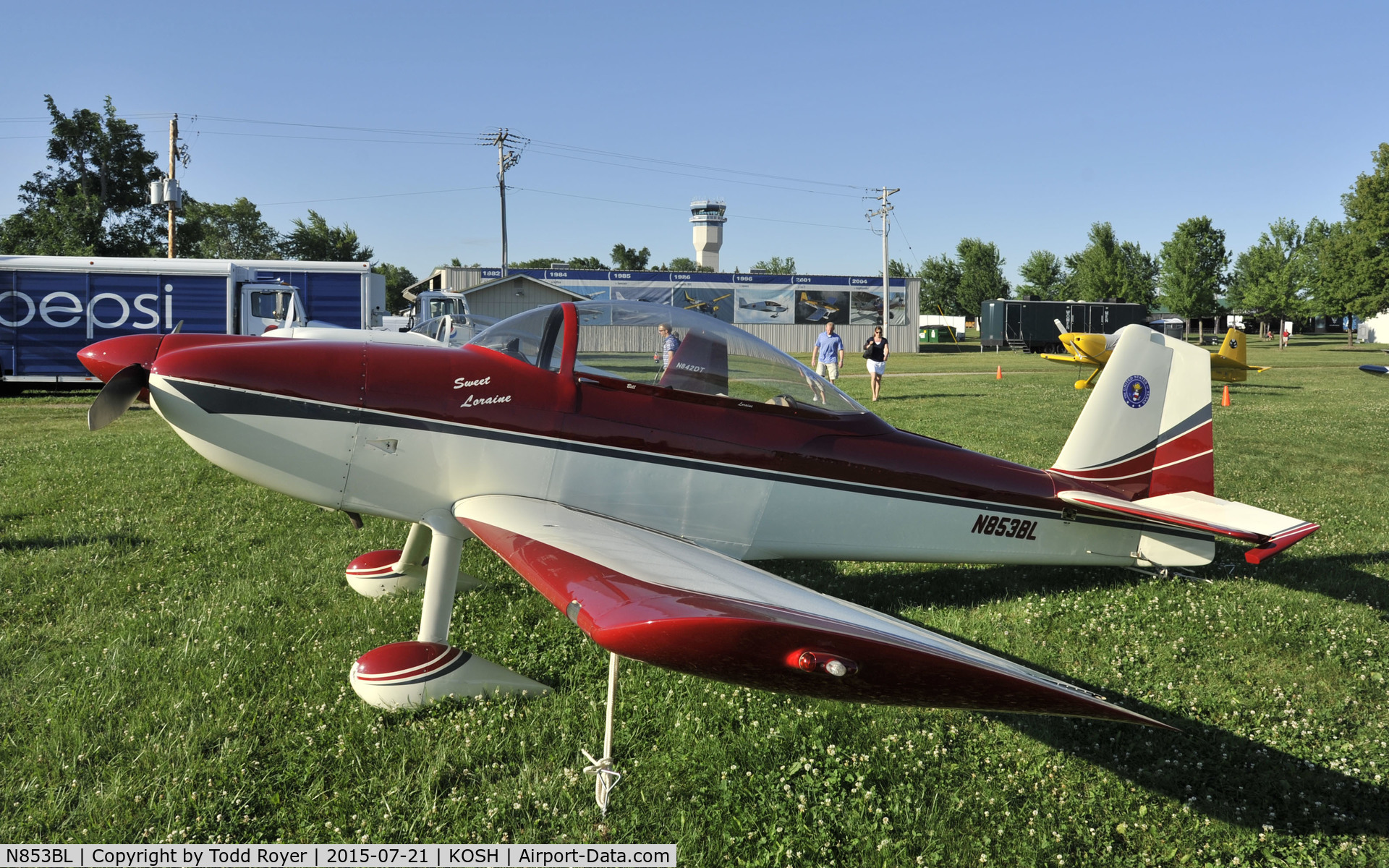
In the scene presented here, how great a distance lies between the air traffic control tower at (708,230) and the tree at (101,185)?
6139 cm

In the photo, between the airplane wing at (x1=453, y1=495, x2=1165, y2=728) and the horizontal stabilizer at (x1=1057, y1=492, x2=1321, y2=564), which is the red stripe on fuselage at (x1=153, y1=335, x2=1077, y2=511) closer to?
the airplane wing at (x1=453, y1=495, x2=1165, y2=728)

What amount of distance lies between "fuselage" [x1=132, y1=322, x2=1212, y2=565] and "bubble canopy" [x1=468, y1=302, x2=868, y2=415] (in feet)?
0.22

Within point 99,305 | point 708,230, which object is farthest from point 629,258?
point 99,305

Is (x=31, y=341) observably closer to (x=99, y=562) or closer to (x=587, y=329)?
(x=99, y=562)

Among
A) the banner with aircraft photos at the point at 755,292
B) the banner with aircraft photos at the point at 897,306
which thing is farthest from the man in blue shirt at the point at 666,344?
the banner with aircraft photos at the point at 897,306

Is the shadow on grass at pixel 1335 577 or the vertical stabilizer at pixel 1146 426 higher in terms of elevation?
the vertical stabilizer at pixel 1146 426

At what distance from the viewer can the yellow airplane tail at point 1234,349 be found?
2050 centimetres

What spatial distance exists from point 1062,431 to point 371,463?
11.9 m

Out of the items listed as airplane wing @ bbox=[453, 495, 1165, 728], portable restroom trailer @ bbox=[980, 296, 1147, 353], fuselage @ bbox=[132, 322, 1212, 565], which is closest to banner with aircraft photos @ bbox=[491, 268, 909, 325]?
portable restroom trailer @ bbox=[980, 296, 1147, 353]

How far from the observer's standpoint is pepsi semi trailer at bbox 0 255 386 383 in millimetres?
18219

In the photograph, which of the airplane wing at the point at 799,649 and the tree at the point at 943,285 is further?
the tree at the point at 943,285

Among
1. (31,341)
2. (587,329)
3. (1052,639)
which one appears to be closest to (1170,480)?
(1052,639)

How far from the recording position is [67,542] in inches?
244
